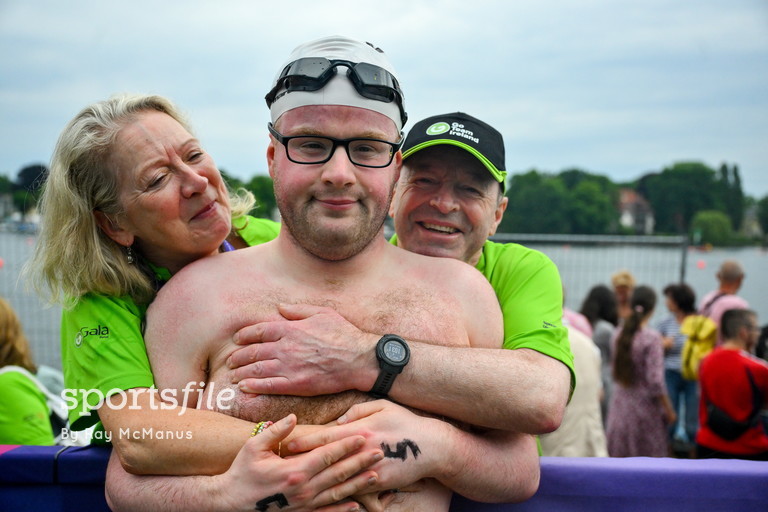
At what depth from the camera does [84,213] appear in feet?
6.83

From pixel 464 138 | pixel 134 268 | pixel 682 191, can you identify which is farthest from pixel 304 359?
pixel 682 191

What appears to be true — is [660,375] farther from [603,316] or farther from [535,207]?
[535,207]

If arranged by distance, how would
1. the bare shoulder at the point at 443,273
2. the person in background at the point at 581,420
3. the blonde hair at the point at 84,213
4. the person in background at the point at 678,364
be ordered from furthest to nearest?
1. the person in background at the point at 678,364
2. the person in background at the point at 581,420
3. the bare shoulder at the point at 443,273
4. the blonde hair at the point at 84,213

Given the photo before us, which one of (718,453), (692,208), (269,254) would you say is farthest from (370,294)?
(692,208)

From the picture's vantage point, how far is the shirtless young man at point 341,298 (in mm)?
1861

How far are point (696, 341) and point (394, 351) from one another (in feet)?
18.4

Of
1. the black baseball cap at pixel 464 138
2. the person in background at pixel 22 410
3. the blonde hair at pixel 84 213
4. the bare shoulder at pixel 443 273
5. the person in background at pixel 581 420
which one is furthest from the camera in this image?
the person in background at pixel 581 420

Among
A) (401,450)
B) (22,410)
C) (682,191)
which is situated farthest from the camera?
(682,191)

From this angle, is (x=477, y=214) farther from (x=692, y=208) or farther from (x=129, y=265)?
(x=692, y=208)

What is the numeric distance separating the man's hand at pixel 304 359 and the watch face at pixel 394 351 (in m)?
0.04

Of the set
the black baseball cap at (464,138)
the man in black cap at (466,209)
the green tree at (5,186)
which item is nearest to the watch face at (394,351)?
the man in black cap at (466,209)

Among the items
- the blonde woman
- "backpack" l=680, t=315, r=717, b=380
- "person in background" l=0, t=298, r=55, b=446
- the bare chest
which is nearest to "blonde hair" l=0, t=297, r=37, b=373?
"person in background" l=0, t=298, r=55, b=446

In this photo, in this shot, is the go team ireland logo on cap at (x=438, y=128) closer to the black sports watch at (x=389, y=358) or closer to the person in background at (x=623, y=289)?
the black sports watch at (x=389, y=358)

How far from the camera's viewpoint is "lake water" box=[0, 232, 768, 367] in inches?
277
